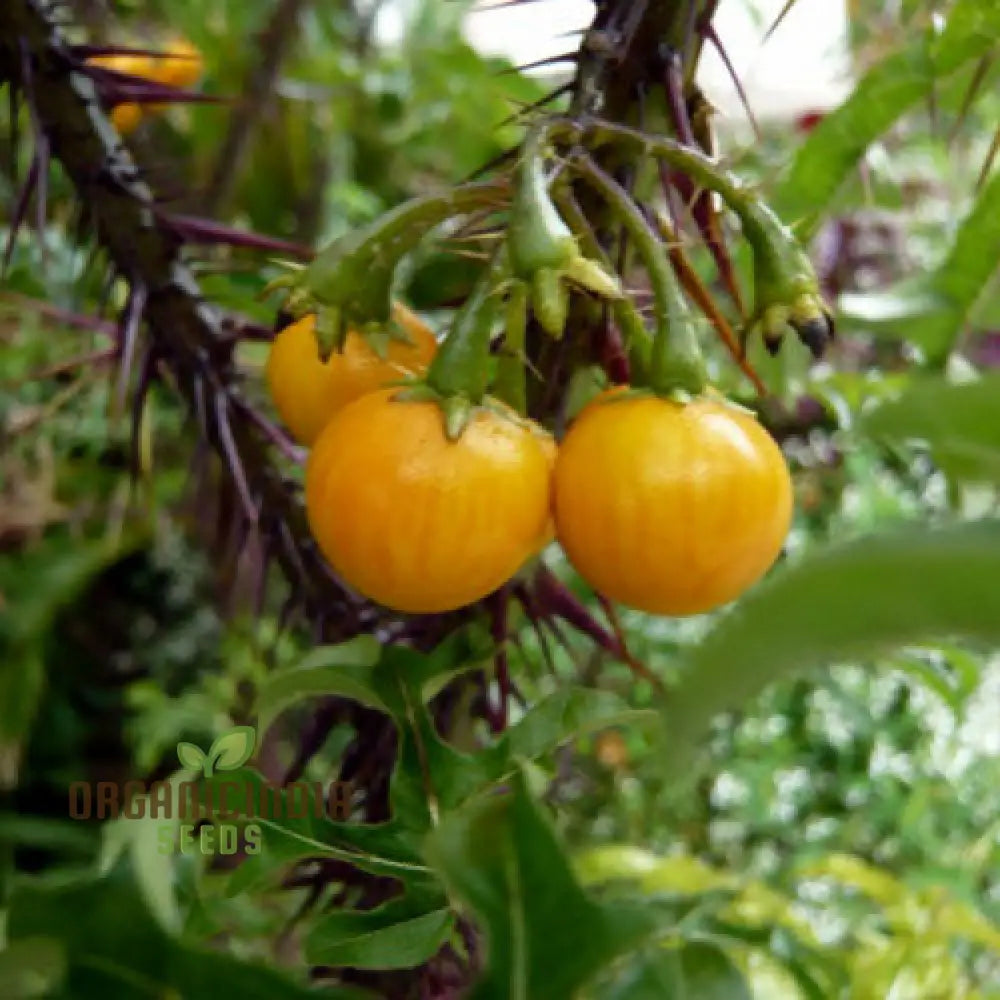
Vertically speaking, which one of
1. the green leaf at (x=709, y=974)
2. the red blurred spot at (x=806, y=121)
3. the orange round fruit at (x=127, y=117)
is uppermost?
the orange round fruit at (x=127, y=117)

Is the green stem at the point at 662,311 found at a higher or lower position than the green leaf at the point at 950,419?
lower

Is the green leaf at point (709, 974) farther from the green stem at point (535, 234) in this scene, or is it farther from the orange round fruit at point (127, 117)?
the orange round fruit at point (127, 117)

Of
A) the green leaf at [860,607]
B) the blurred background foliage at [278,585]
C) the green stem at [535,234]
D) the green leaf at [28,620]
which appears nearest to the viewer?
the green leaf at [860,607]

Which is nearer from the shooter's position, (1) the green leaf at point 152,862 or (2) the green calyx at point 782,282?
(1) the green leaf at point 152,862

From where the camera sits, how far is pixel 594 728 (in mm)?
322

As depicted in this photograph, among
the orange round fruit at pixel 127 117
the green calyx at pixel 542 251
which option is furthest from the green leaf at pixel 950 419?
the orange round fruit at pixel 127 117

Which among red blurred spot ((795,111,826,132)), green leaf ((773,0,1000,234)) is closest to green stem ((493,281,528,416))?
green leaf ((773,0,1000,234))

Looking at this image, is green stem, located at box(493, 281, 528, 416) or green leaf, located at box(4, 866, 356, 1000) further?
green stem, located at box(493, 281, 528, 416)

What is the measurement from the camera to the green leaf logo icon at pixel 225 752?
38 centimetres

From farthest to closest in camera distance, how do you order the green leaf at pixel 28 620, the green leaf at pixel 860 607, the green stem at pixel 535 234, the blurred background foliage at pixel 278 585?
the green leaf at pixel 28 620 → the blurred background foliage at pixel 278 585 → the green stem at pixel 535 234 → the green leaf at pixel 860 607

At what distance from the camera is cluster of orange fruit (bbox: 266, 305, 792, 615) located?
29 centimetres

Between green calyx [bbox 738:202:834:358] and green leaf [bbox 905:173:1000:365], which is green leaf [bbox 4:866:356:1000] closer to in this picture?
green calyx [bbox 738:202:834:358]

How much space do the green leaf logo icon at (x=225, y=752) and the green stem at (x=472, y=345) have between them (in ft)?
0.48

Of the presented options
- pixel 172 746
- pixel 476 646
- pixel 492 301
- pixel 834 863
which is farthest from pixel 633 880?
pixel 172 746
